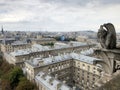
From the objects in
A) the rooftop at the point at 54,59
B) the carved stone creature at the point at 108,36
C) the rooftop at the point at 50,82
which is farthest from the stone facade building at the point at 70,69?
the carved stone creature at the point at 108,36

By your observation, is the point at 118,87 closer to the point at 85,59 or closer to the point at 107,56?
the point at 107,56

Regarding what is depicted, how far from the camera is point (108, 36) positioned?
593 centimetres

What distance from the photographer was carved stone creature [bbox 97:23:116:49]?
595 centimetres

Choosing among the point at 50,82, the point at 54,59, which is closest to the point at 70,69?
the point at 54,59

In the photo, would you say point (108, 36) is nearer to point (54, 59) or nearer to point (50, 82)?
point (50, 82)

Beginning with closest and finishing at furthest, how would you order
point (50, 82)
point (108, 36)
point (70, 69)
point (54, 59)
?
point (108, 36) < point (50, 82) < point (54, 59) < point (70, 69)

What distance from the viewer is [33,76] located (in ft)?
135

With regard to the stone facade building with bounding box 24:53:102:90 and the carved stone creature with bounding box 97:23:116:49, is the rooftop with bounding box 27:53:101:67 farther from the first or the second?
the carved stone creature with bounding box 97:23:116:49

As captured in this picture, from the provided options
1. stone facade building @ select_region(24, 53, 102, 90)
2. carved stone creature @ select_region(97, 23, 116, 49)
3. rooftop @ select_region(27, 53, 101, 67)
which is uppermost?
carved stone creature @ select_region(97, 23, 116, 49)

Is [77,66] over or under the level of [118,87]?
under

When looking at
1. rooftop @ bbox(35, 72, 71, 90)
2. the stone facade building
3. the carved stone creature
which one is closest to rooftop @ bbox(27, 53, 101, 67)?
the stone facade building

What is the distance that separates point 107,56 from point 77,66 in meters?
45.7

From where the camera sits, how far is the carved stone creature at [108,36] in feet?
19.5

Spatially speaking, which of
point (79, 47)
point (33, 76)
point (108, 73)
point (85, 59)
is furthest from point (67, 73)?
point (108, 73)
